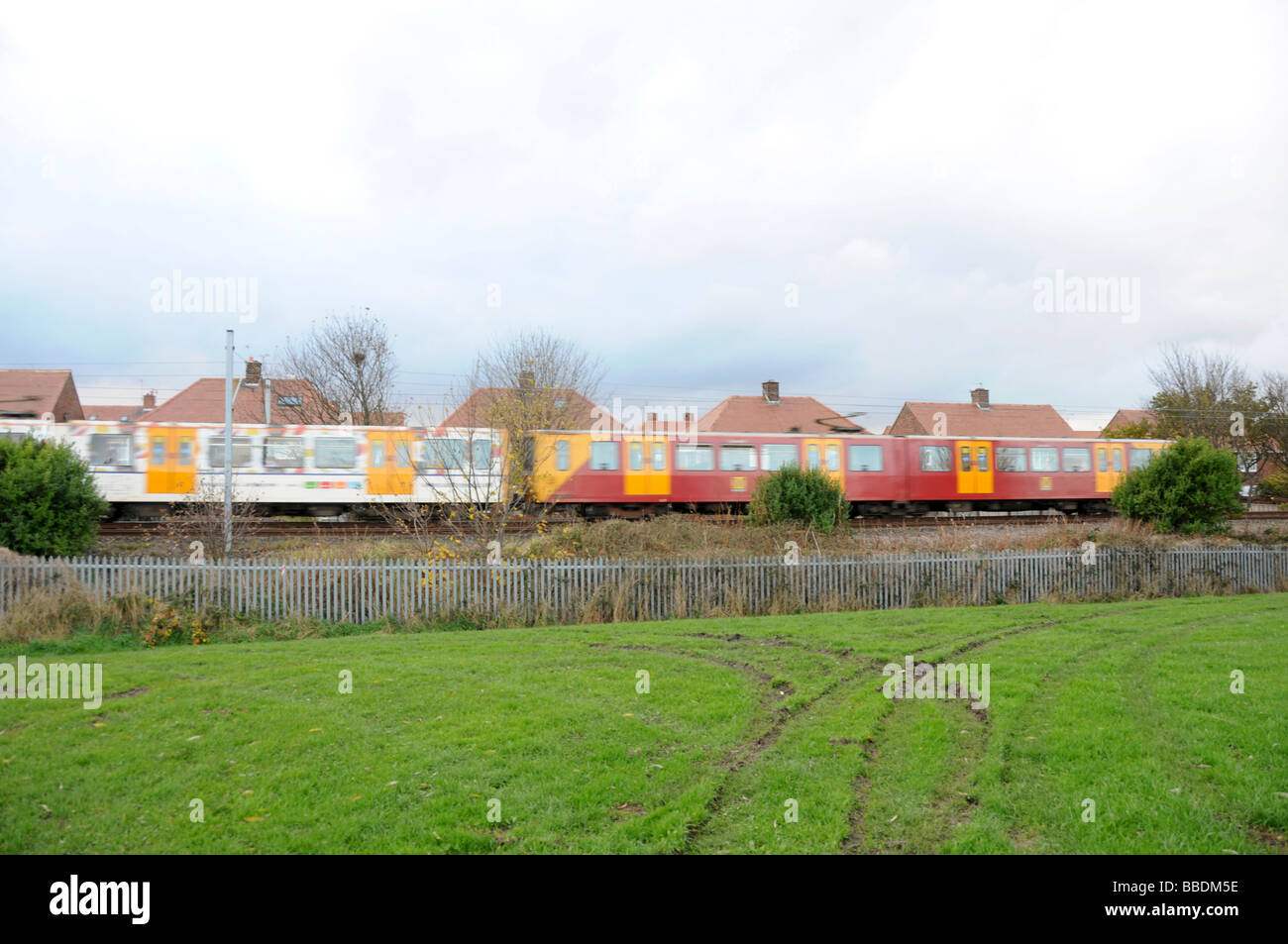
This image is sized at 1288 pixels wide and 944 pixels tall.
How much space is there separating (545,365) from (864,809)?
3078 centimetres

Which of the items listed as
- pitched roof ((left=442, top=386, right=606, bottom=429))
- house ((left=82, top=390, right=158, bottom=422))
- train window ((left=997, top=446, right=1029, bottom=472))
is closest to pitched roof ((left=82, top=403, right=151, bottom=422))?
house ((left=82, top=390, right=158, bottom=422))

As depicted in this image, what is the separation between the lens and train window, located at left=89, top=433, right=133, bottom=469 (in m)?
19.8

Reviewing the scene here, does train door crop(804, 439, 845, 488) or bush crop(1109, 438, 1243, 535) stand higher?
train door crop(804, 439, 845, 488)

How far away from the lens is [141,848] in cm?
422

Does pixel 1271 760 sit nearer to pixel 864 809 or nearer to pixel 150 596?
pixel 864 809

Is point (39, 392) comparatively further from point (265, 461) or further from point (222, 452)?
point (265, 461)

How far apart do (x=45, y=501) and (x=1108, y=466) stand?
30797mm

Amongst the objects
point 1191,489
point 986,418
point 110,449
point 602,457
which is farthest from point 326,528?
point 986,418

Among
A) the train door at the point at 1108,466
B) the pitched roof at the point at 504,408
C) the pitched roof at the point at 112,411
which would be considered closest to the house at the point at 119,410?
the pitched roof at the point at 112,411

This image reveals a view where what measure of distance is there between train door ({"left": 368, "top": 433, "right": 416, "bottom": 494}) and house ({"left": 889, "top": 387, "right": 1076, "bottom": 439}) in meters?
37.3

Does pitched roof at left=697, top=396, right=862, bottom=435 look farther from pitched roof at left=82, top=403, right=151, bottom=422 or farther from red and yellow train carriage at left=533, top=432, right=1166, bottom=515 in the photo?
pitched roof at left=82, top=403, right=151, bottom=422

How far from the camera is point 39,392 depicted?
132 feet

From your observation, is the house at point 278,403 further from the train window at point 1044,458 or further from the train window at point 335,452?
the train window at point 1044,458

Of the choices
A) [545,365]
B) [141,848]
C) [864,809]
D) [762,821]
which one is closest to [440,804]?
[141,848]
